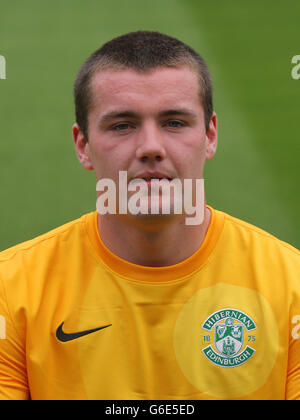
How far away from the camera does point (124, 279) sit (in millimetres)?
2119

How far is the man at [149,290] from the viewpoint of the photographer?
2.01m

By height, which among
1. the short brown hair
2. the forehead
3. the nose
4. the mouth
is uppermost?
the short brown hair

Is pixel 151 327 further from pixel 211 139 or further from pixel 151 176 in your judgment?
pixel 211 139

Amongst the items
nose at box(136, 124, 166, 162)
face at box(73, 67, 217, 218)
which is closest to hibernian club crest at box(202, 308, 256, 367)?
face at box(73, 67, 217, 218)

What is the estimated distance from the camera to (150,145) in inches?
75.5

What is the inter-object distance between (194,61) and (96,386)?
1216 millimetres

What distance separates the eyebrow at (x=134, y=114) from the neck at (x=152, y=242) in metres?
0.35

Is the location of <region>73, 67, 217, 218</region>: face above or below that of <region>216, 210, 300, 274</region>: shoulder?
above

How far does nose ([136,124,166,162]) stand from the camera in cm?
192

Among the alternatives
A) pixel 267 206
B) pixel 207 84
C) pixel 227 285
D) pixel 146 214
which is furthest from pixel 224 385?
pixel 267 206

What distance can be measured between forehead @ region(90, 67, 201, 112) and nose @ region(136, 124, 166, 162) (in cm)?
8

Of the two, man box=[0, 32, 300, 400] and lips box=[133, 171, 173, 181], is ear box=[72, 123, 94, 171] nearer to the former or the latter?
man box=[0, 32, 300, 400]

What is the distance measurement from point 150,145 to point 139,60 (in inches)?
13.9

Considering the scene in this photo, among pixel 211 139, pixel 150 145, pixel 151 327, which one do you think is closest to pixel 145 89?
pixel 150 145
